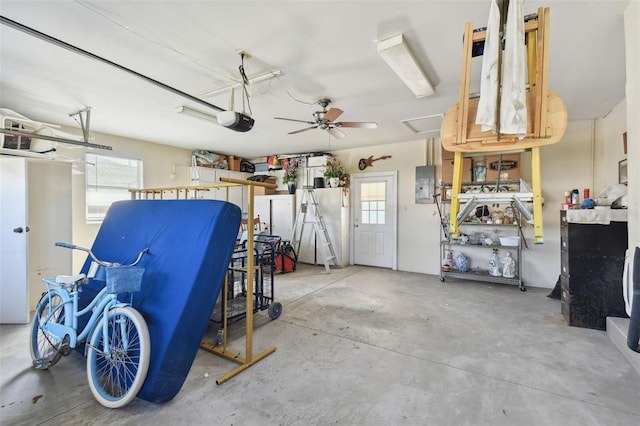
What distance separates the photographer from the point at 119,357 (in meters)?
1.97

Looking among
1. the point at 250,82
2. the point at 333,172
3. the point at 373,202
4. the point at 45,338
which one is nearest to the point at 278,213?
the point at 333,172

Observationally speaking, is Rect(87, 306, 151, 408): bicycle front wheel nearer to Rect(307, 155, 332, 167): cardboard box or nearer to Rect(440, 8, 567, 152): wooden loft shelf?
Rect(440, 8, 567, 152): wooden loft shelf

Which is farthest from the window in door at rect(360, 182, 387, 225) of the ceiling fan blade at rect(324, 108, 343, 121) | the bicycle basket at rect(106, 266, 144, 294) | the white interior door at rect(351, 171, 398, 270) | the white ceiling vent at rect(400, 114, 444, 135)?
the bicycle basket at rect(106, 266, 144, 294)

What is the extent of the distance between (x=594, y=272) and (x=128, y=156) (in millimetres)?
7009

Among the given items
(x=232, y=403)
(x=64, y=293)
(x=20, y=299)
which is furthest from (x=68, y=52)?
(x=232, y=403)

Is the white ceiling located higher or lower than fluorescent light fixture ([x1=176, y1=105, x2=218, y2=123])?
higher

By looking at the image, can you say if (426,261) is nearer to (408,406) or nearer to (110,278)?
(408,406)

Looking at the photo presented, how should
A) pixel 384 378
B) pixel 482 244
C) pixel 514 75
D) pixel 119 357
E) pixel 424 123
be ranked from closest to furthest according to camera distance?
pixel 514 75 < pixel 119 357 < pixel 384 378 < pixel 424 123 < pixel 482 244

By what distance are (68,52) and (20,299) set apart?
279 centimetres

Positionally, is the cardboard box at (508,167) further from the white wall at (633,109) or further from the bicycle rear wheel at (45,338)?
the bicycle rear wheel at (45,338)

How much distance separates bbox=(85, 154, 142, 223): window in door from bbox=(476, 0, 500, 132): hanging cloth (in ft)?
17.0

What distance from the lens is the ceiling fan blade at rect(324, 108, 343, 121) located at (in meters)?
3.19

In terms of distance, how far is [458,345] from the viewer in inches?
107

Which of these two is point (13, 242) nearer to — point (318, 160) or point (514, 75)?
point (514, 75)
